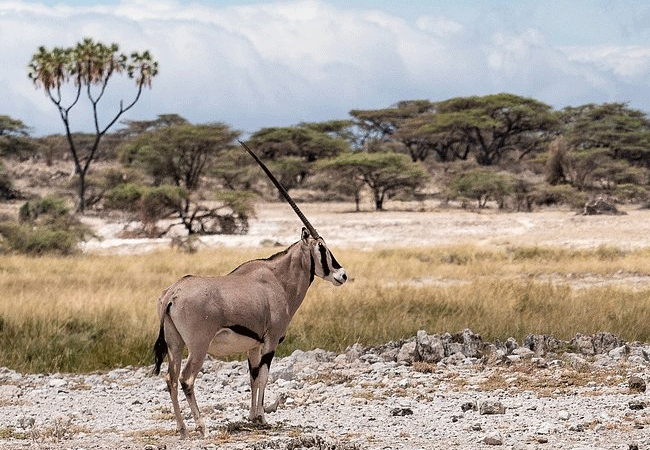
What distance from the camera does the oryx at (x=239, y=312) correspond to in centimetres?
598

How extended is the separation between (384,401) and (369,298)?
539 centimetres

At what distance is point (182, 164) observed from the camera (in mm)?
43906

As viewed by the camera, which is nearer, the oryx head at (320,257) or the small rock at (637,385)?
the oryx head at (320,257)

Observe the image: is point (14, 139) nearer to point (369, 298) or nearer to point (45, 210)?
point (45, 210)

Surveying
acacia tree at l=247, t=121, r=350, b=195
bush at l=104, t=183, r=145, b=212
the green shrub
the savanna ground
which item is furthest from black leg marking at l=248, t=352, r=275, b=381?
acacia tree at l=247, t=121, r=350, b=195

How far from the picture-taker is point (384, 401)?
7.81 m

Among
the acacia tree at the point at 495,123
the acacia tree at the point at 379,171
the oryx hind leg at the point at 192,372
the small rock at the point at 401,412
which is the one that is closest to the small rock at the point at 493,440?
the small rock at the point at 401,412

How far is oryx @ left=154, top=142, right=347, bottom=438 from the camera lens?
598cm

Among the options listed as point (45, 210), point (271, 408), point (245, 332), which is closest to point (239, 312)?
point (245, 332)

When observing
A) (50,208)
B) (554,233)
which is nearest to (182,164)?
(50,208)

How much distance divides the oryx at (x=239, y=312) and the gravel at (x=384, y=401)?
469 mm

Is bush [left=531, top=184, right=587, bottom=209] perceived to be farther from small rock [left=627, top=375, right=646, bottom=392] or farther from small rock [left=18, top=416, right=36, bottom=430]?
small rock [left=18, top=416, right=36, bottom=430]

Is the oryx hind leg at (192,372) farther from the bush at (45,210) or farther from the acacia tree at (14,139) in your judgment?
the acacia tree at (14,139)

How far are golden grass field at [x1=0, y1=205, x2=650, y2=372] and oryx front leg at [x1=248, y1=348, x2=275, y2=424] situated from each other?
3532 millimetres
